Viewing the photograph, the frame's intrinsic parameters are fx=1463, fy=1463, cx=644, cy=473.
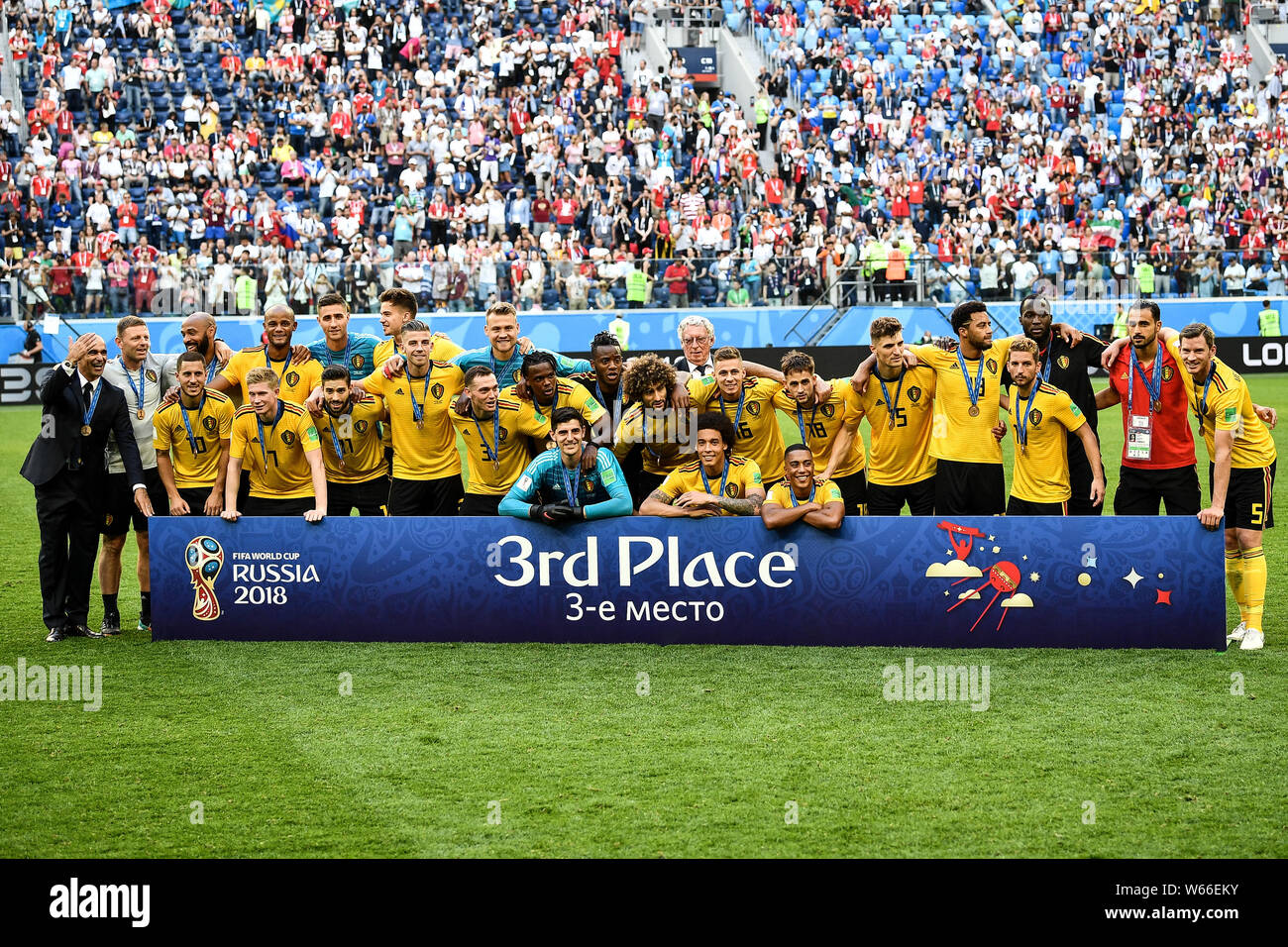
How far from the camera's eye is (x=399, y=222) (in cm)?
2958

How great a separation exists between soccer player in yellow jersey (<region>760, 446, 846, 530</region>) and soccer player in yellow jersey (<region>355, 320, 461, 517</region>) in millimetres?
2446

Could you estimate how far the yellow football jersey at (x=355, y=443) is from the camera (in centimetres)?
1041

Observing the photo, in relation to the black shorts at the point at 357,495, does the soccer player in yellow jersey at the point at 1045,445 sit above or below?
above

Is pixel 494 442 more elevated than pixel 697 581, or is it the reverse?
pixel 494 442

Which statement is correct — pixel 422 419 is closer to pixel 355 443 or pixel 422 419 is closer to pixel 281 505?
pixel 355 443

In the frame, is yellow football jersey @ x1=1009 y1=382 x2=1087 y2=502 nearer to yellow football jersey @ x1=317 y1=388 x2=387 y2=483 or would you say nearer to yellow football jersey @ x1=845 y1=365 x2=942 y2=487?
yellow football jersey @ x1=845 y1=365 x2=942 y2=487

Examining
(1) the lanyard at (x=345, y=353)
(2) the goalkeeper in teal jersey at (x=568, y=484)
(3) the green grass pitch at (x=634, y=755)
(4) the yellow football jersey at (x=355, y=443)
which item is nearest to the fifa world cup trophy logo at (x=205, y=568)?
(3) the green grass pitch at (x=634, y=755)

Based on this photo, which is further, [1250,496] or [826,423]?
[826,423]

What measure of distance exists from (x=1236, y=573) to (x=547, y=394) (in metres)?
4.69

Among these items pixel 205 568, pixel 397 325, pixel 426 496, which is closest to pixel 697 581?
pixel 426 496

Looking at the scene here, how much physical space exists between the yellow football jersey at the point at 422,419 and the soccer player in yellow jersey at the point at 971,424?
10.8 ft

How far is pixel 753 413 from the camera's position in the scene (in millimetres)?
10312

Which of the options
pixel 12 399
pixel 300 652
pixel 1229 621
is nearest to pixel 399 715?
pixel 300 652

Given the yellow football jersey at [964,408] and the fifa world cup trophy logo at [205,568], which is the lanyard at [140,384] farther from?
the yellow football jersey at [964,408]
